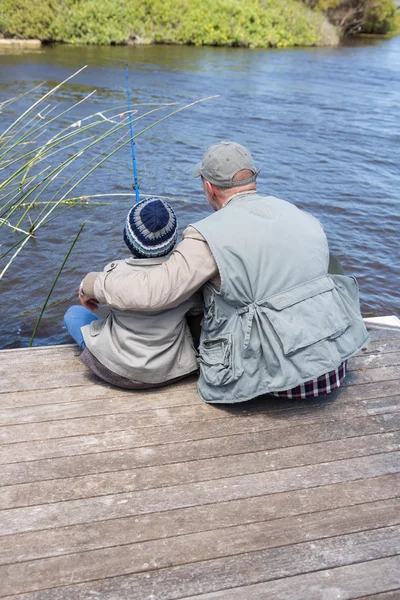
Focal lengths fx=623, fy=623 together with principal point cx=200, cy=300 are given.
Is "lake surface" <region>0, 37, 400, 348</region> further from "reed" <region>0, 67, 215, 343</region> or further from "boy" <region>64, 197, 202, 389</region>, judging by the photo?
"boy" <region>64, 197, 202, 389</region>

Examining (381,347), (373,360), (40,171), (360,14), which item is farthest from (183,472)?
(360,14)

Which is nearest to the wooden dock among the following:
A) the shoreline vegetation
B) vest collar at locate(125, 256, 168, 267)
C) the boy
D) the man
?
the boy

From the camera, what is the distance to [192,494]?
2.20m

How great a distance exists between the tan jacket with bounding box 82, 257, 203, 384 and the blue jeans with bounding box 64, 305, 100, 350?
0.22 m

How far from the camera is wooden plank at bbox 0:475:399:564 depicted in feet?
6.47

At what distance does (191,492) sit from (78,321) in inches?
44.6

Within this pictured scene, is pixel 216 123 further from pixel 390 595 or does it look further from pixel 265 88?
pixel 390 595

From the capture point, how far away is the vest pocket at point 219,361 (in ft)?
8.22

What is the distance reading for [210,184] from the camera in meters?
2.60

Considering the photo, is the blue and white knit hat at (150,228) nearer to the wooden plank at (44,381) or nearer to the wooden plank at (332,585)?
the wooden plank at (44,381)

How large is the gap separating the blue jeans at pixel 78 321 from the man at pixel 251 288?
0.46 meters

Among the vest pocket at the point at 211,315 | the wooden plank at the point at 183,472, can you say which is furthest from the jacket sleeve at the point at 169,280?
the wooden plank at the point at 183,472

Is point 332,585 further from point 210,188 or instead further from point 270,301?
point 210,188

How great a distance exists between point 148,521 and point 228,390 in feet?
2.26
